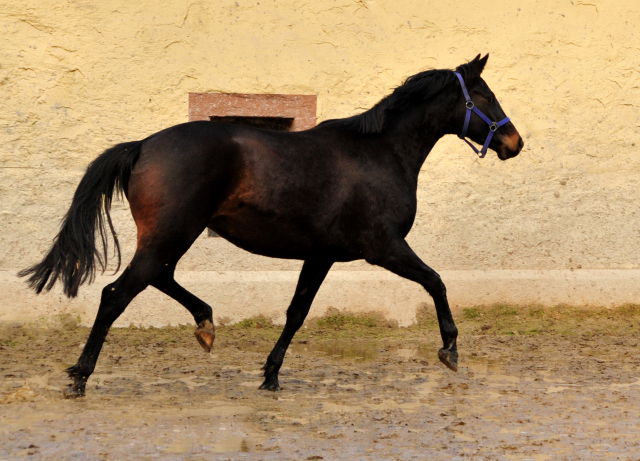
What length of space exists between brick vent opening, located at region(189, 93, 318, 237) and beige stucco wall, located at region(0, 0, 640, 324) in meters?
0.08

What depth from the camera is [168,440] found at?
3471 mm

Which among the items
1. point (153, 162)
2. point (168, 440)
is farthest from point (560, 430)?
point (153, 162)

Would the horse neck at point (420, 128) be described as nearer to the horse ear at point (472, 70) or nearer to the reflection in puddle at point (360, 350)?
the horse ear at point (472, 70)

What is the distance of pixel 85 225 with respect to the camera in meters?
4.41

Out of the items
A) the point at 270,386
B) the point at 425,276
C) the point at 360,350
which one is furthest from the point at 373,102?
the point at 270,386

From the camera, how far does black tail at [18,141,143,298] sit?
14.3 feet

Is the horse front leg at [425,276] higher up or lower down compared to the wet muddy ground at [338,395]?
higher up

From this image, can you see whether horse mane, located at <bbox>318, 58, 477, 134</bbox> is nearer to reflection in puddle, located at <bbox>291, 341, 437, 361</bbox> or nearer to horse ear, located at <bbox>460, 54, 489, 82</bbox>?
horse ear, located at <bbox>460, 54, 489, 82</bbox>

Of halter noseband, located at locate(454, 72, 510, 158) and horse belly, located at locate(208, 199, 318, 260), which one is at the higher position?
halter noseband, located at locate(454, 72, 510, 158)

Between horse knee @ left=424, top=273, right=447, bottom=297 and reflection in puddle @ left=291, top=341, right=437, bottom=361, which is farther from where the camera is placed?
reflection in puddle @ left=291, top=341, right=437, bottom=361

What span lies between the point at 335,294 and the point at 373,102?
6.00 ft

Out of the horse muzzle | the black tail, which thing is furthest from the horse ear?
the black tail

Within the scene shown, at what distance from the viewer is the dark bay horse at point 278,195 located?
13.8ft

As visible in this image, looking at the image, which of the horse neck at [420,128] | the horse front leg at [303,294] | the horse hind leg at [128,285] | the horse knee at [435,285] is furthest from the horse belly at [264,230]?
the horse neck at [420,128]
